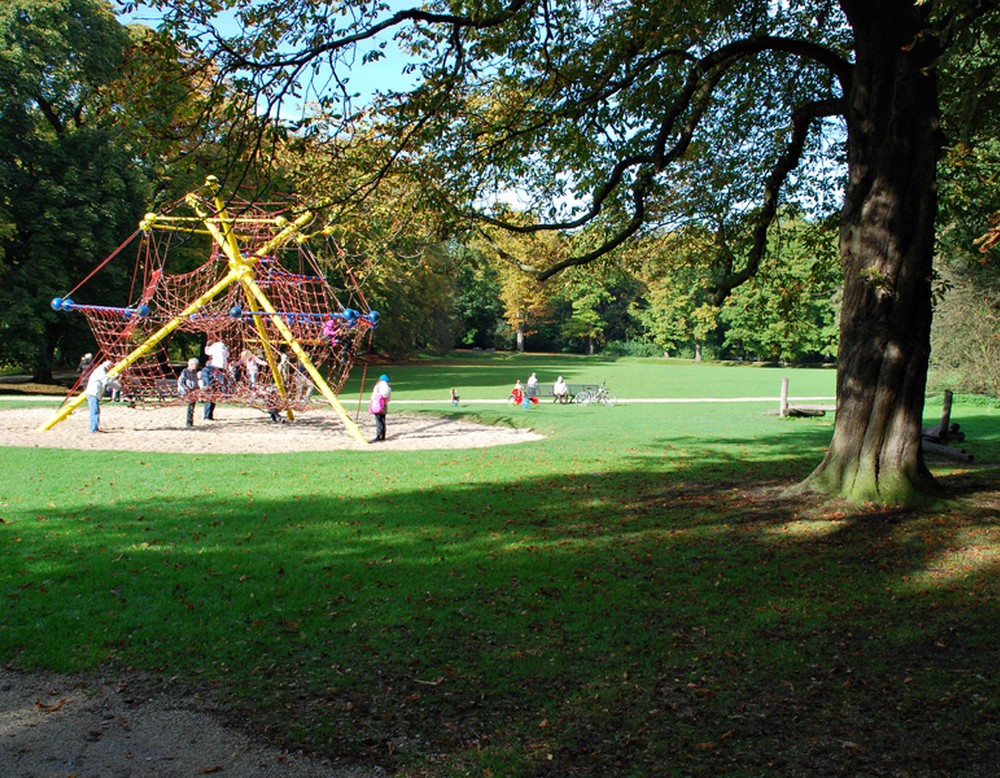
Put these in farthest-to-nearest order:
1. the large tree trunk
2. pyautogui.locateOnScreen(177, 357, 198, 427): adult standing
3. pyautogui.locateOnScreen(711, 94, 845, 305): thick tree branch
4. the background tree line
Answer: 1. pyautogui.locateOnScreen(177, 357, 198, 427): adult standing
2. pyautogui.locateOnScreen(711, 94, 845, 305): thick tree branch
3. the large tree trunk
4. the background tree line

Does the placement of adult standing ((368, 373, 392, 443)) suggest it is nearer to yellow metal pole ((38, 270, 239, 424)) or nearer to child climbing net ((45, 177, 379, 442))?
child climbing net ((45, 177, 379, 442))

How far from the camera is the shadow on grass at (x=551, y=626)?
4426mm

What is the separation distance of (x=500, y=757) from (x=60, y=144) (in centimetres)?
3565

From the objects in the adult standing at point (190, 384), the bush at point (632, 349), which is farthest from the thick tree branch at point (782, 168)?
the bush at point (632, 349)

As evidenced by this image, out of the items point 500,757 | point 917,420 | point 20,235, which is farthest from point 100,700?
point 20,235

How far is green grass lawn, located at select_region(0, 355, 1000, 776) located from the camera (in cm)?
445

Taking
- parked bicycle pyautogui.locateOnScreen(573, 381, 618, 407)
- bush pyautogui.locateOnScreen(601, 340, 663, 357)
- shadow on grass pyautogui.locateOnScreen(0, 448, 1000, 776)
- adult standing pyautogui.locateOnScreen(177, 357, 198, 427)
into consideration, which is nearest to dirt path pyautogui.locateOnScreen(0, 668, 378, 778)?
shadow on grass pyautogui.locateOnScreen(0, 448, 1000, 776)

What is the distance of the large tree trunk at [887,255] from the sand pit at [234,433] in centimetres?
1000

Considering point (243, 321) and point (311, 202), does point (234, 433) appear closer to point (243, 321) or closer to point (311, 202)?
point (243, 321)

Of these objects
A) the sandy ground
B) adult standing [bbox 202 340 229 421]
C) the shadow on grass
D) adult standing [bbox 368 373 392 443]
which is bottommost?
the sandy ground

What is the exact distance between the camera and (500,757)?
4.21 metres

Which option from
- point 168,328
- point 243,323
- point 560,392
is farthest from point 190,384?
point 560,392

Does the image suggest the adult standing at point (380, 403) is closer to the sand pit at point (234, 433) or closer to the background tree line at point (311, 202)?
the sand pit at point (234, 433)

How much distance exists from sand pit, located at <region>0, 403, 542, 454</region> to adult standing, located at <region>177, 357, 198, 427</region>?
0.42 meters
